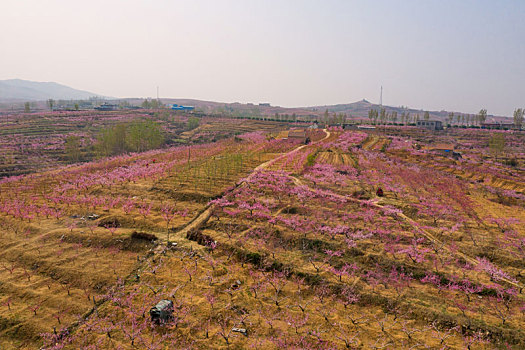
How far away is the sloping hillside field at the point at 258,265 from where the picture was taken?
11336 mm

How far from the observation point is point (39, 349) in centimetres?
1053

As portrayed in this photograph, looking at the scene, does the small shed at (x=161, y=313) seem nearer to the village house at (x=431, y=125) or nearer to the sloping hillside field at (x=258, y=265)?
the sloping hillside field at (x=258, y=265)

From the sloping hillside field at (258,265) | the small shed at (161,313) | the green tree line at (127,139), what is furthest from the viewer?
the green tree line at (127,139)

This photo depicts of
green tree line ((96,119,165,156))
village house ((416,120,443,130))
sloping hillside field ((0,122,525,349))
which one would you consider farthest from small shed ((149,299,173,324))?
village house ((416,120,443,130))

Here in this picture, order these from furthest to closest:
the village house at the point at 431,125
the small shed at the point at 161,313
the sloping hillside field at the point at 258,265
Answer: the village house at the point at 431,125, the small shed at the point at 161,313, the sloping hillside field at the point at 258,265

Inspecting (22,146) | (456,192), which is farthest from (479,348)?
(22,146)

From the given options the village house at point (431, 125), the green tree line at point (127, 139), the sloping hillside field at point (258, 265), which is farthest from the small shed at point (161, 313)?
the village house at point (431, 125)

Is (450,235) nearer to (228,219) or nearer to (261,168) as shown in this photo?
(228,219)

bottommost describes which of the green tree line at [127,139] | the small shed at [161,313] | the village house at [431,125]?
the small shed at [161,313]

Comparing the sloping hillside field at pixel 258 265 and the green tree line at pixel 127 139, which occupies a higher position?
the green tree line at pixel 127 139

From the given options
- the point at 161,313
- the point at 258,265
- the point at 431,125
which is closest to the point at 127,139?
the point at 258,265

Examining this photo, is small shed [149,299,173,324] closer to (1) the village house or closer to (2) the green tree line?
(2) the green tree line

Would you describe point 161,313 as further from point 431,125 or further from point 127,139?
point 431,125

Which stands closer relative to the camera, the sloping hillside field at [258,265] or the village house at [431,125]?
the sloping hillside field at [258,265]
